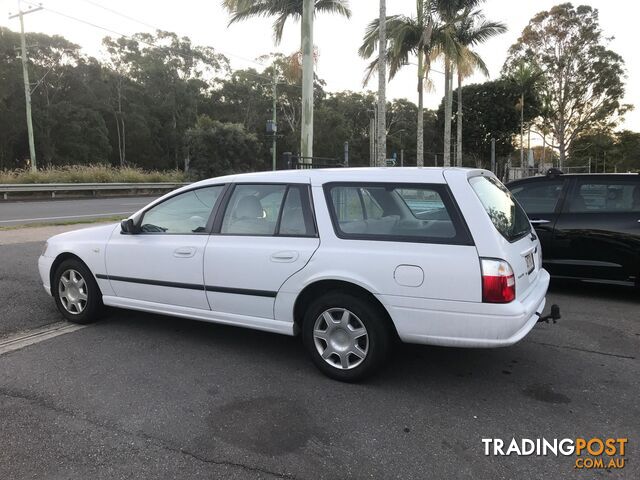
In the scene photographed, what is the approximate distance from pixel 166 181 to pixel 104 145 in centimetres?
1717

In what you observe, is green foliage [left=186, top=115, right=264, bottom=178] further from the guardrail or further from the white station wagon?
the white station wagon

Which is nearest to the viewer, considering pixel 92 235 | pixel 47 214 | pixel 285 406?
pixel 285 406

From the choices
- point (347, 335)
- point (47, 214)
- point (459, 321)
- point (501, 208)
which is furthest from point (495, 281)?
point (47, 214)

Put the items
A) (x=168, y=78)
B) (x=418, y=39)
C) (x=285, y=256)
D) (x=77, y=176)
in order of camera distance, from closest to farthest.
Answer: (x=285, y=256)
(x=418, y=39)
(x=77, y=176)
(x=168, y=78)

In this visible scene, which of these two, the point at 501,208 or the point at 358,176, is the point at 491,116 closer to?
the point at 501,208

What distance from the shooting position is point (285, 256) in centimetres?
384

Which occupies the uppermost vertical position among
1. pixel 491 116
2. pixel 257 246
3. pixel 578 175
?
pixel 491 116

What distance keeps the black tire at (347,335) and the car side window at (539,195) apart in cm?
390

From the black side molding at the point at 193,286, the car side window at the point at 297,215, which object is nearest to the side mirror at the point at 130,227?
the black side molding at the point at 193,286

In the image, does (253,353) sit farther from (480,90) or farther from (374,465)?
(480,90)

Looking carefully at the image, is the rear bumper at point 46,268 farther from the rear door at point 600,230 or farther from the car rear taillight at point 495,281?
the rear door at point 600,230

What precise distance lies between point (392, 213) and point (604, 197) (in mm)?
3655

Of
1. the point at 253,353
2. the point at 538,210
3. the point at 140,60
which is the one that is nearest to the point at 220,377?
the point at 253,353

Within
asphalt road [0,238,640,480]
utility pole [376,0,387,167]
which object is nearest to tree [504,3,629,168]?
utility pole [376,0,387,167]
